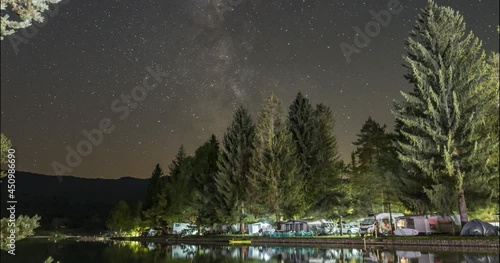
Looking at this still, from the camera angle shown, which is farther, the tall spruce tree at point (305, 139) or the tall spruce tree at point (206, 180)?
the tall spruce tree at point (206, 180)

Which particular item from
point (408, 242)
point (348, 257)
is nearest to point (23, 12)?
point (348, 257)

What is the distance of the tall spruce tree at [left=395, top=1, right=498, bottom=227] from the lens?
27.7 m

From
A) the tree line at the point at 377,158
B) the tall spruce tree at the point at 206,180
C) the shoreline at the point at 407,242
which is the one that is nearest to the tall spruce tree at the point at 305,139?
the tree line at the point at 377,158

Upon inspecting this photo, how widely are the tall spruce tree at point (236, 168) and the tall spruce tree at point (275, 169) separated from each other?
91.1 inches

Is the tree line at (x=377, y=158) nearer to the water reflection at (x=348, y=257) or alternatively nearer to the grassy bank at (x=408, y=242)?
the grassy bank at (x=408, y=242)

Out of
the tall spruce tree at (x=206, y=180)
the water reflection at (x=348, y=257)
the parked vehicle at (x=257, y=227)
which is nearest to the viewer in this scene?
the water reflection at (x=348, y=257)

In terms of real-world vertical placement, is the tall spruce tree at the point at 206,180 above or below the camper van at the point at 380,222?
above

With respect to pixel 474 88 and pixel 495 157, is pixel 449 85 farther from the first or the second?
pixel 495 157

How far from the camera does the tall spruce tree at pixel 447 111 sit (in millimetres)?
27656

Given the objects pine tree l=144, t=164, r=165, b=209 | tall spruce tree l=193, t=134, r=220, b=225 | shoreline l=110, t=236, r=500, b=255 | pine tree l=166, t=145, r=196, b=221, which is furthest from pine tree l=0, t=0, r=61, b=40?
pine tree l=144, t=164, r=165, b=209

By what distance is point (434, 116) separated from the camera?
29.0 metres

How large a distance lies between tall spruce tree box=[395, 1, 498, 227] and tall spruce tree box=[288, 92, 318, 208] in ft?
65.1

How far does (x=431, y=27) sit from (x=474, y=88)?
6250 mm

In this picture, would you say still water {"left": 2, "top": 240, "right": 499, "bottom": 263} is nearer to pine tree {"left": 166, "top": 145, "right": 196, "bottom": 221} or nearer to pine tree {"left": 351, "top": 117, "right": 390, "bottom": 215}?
pine tree {"left": 351, "top": 117, "right": 390, "bottom": 215}
